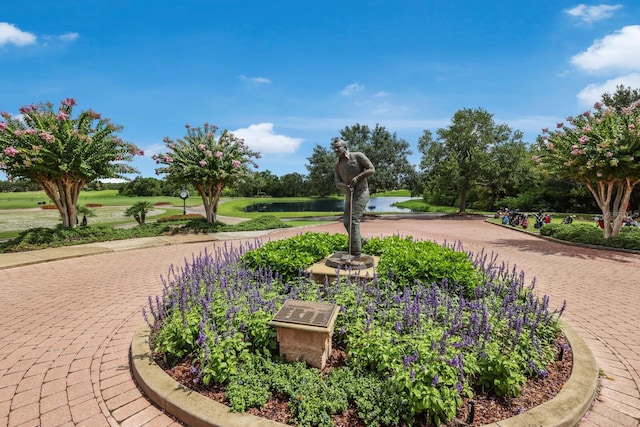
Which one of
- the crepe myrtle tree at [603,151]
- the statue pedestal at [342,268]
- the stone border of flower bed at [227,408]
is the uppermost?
the crepe myrtle tree at [603,151]

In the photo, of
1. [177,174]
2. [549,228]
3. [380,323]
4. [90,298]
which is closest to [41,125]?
[177,174]

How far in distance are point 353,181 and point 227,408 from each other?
436 cm

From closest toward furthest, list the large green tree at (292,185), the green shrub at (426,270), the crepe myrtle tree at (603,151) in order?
the green shrub at (426,270)
the crepe myrtle tree at (603,151)
the large green tree at (292,185)

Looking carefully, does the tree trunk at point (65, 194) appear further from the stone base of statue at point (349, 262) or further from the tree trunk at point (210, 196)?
the stone base of statue at point (349, 262)

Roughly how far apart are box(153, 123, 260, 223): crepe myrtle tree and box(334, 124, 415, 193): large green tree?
502 inches

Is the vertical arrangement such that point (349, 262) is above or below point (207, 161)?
below

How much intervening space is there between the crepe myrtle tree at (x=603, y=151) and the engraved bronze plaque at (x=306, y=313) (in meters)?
11.9

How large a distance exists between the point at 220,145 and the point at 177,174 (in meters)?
2.76

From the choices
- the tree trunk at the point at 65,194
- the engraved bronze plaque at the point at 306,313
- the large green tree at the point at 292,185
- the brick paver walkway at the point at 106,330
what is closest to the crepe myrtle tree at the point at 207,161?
the tree trunk at the point at 65,194

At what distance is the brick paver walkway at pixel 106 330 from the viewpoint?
326 centimetres

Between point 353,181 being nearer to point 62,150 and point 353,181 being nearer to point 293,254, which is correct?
point 293,254

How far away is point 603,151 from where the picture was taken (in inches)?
445

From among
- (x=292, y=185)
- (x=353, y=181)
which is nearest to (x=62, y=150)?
(x=353, y=181)

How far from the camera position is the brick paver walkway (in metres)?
3.26
